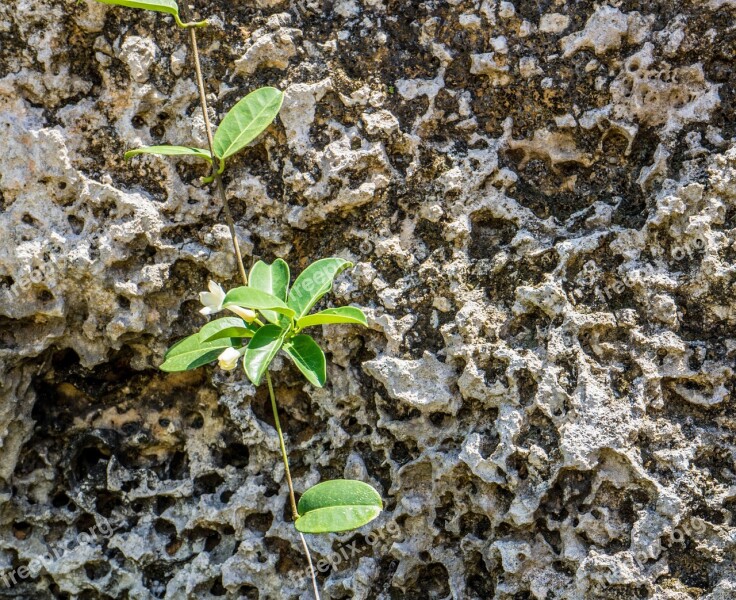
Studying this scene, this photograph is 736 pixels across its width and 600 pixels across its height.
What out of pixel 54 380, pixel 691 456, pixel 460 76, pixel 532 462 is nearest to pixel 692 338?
pixel 691 456

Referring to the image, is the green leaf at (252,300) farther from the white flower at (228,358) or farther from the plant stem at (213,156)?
the plant stem at (213,156)

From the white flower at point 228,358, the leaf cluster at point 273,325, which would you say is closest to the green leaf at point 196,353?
the leaf cluster at point 273,325

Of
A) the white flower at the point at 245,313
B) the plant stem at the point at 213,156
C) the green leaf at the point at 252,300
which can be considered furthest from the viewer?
the plant stem at the point at 213,156

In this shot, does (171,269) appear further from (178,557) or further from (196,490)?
(178,557)

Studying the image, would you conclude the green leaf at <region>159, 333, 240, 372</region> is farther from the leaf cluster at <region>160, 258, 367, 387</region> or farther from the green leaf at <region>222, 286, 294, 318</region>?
the green leaf at <region>222, 286, 294, 318</region>

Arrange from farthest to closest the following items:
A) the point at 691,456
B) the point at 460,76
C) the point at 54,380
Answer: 1. the point at 54,380
2. the point at 460,76
3. the point at 691,456

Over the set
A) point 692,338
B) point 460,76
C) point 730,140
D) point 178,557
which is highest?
point 460,76

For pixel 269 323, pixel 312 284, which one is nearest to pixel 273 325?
pixel 269 323

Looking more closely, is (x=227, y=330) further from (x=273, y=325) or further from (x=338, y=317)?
(x=338, y=317)
